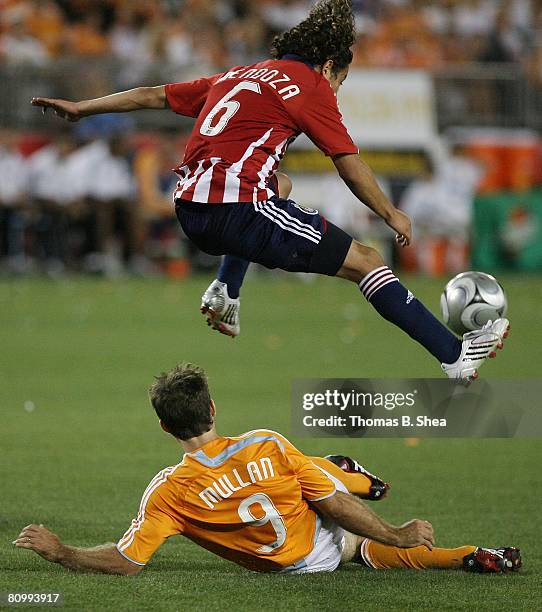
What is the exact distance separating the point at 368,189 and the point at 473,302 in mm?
1059

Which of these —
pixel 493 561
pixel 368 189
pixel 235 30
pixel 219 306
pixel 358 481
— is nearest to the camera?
pixel 493 561

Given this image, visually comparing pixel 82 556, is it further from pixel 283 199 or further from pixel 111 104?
pixel 111 104

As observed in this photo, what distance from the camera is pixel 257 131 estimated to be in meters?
6.69

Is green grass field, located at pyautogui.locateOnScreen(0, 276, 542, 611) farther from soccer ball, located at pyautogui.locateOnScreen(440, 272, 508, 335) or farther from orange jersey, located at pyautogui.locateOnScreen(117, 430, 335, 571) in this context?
soccer ball, located at pyautogui.locateOnScreen(440, 272, 508, 335)

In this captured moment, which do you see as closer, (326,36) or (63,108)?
(326,36)

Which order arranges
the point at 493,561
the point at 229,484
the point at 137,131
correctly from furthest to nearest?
the point at 137,131, the point at 493,561, the point at 229,484

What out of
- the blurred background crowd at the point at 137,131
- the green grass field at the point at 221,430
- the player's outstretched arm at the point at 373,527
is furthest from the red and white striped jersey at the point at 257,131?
the blurred background crowd at the point at 137,131

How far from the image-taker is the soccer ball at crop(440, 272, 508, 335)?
7.27m

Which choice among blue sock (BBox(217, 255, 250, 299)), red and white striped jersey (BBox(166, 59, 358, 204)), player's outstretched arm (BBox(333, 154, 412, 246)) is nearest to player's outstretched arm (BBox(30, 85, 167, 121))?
red and white striped jersey (BBox(166, 59, 358, 204))

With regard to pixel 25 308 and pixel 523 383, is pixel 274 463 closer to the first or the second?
pixel 523 383

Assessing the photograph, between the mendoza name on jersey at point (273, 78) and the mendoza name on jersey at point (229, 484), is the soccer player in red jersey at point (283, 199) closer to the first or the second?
the mendoza name on jersey at point (273, 78)

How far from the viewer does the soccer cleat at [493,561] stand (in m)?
5.99

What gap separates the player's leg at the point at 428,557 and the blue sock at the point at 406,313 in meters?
1.13

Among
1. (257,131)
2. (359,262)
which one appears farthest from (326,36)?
(359,262)
